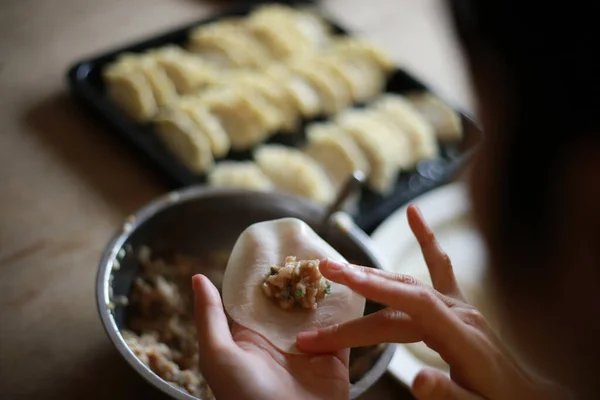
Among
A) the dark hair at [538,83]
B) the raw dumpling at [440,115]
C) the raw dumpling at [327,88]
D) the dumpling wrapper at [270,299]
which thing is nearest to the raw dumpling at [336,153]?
the raw dumpling at [327,88]

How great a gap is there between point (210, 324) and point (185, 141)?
0.58m

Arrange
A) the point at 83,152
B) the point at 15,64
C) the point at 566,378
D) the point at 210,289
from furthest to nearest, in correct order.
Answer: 1. the point at 15,64
2. the point at 83,152
3. the point at 210,289
4. the point at 566,378

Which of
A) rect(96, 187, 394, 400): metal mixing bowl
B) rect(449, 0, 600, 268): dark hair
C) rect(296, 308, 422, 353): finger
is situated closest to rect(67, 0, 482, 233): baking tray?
rect(96, 187, 394, 400): metal mixing bowl

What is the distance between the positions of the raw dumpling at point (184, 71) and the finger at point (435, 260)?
2.48ft

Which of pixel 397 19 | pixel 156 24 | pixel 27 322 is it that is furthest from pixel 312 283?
pixel 397 19

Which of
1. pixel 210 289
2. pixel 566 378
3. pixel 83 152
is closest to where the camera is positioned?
pixel 566 378

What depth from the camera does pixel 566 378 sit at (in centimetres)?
43

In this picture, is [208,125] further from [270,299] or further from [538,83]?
[538,83]

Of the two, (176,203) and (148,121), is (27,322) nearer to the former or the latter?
(176,203)

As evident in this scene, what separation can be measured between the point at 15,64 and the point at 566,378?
1227mm

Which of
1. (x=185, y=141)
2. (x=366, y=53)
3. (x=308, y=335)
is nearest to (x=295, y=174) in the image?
(x=185, y=141)

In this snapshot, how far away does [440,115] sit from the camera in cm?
136

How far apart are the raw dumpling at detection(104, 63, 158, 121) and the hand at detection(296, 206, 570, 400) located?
0.72m

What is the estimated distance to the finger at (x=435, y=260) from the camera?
2.14 feet
